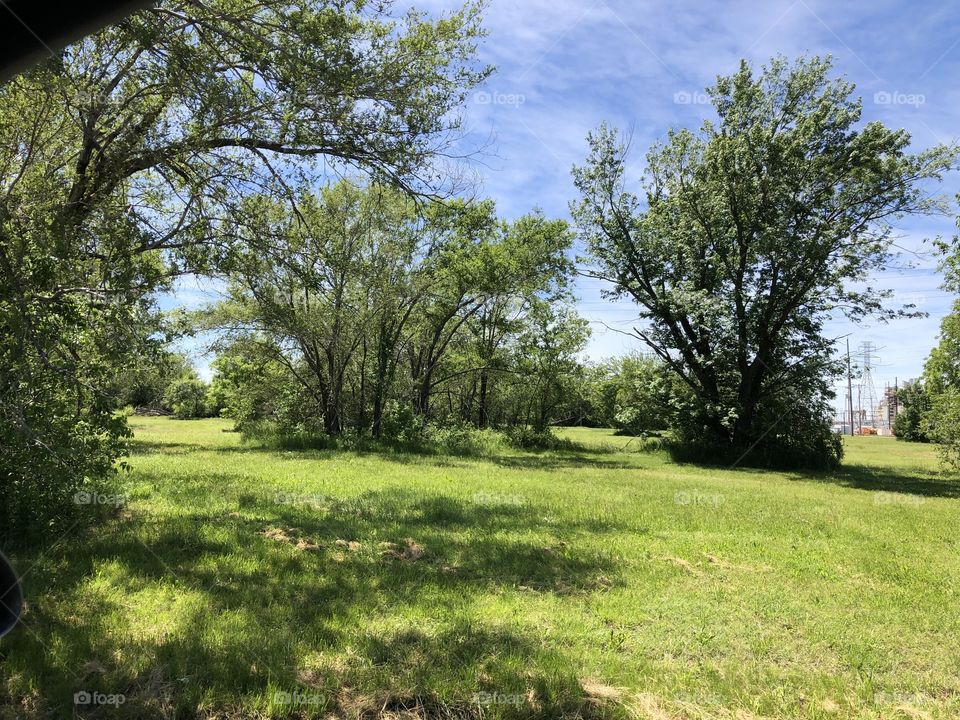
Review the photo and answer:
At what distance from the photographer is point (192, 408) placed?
6431 cm

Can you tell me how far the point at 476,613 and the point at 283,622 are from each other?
171cm

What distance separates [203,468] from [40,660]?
11.8m

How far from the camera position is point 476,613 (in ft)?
17.5

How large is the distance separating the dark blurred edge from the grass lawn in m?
3.68

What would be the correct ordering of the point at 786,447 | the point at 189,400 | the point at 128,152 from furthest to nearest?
the point at 189,400, the point at 786,447, the point at 128,152

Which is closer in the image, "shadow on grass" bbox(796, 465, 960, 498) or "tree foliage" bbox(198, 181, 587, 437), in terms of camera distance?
"shadow on grass" bbox(796, 465, 960, 498)

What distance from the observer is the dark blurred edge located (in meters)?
1.16

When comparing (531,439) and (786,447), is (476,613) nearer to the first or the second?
(786,447)

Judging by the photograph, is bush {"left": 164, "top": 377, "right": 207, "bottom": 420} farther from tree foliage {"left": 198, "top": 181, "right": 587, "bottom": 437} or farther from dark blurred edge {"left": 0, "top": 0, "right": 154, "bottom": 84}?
dark blurred edge {"left": 0, "top": 0, "right": 154, "bottom": 84}

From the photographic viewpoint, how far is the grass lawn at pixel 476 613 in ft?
12.6

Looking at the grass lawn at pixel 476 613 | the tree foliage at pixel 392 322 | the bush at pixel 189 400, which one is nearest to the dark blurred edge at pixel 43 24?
the grass lawn at pixel 476 613

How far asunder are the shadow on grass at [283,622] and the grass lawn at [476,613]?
0.02 m

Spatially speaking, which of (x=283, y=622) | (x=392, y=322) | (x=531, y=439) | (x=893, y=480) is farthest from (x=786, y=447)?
(x=283, y=622)

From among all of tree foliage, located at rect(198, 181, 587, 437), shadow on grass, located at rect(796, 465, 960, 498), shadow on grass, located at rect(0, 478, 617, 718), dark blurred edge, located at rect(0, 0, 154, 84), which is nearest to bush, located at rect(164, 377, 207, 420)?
tree foliage, located at rect(198, 181, 587, 437)
